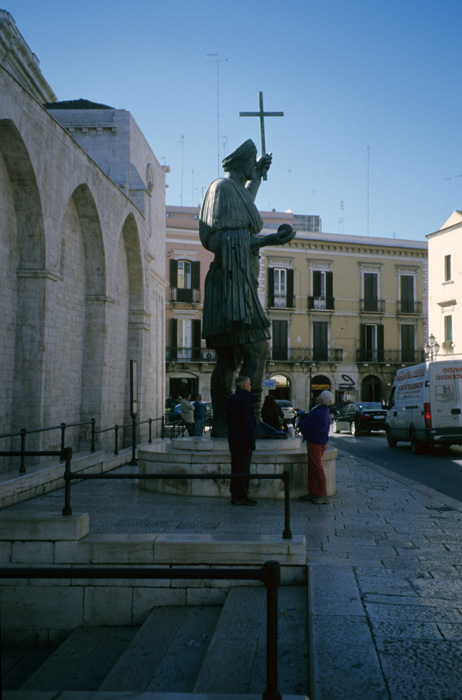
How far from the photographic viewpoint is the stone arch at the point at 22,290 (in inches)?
448

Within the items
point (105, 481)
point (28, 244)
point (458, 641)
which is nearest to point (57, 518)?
point (458, 641)

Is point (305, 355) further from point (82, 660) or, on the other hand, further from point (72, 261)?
point (82, 660)

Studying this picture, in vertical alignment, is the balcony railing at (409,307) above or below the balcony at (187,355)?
above

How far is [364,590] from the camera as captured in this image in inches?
173

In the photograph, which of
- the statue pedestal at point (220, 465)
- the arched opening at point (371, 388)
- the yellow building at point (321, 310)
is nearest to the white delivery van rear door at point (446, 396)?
the statue pedestal at point (220, 465)

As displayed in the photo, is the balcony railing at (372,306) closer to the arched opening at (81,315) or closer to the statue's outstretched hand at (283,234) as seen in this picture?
the arched opening at (81,315)

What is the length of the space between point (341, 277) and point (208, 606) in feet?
130

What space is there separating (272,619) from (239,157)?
7.39 meters

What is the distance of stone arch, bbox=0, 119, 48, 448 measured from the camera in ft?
37.4

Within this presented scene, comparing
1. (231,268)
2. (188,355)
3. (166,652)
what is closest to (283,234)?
(231,268)

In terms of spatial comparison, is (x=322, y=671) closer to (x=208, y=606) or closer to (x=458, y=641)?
(x=458, y=641)

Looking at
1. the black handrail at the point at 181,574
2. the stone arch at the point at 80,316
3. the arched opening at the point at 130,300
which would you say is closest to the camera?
the black handrail at the point at 181,574

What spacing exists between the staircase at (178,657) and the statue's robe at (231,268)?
4243 mm

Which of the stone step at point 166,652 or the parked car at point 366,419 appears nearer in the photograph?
the stone step at point 166,652
